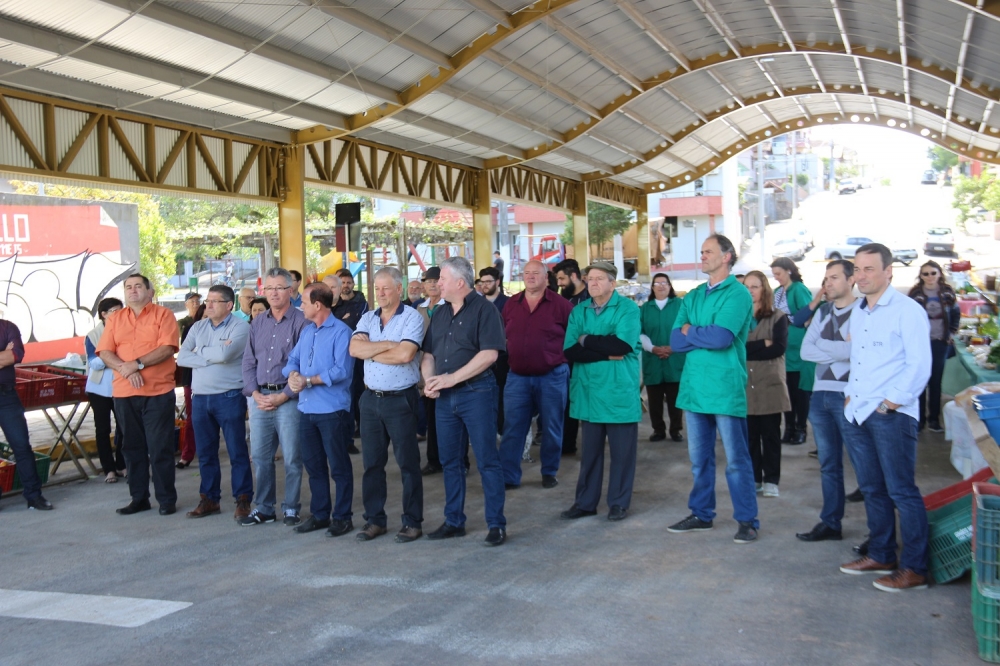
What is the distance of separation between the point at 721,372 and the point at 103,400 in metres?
5.54

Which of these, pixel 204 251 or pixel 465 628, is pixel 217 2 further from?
pixel 204 251

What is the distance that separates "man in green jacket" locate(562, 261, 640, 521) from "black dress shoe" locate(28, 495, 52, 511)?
167 inches

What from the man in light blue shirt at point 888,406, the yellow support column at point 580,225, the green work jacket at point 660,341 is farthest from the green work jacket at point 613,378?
the yellow support column at point 580,225

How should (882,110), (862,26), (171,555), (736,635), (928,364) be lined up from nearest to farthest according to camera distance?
(736,635) < (928,364) < (171,555) < (862,26) < (882,110)

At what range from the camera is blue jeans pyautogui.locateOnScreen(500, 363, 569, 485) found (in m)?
7.24

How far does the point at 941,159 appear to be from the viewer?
9469 centimetres

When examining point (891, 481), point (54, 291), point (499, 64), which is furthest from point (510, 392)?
point (54, 291)

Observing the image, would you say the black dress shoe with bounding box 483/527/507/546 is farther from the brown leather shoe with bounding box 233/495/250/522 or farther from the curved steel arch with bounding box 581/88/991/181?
the curved steel arch with bounding box 581/88/991/181

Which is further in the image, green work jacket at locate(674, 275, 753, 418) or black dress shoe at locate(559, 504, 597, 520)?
black dress shoe at locate(559, 504, 597, 520)

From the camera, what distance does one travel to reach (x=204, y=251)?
42.1m

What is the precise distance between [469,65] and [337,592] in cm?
1056

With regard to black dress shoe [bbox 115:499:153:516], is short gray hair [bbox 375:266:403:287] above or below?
above

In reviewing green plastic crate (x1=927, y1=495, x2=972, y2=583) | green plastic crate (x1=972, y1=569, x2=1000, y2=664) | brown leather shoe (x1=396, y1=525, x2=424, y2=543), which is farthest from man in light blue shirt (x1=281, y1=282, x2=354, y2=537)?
green plastic crate (x1=972, y1=569, x2=1000, y2=664)

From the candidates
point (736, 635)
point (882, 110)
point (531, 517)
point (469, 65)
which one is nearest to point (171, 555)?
point (531, 517)
